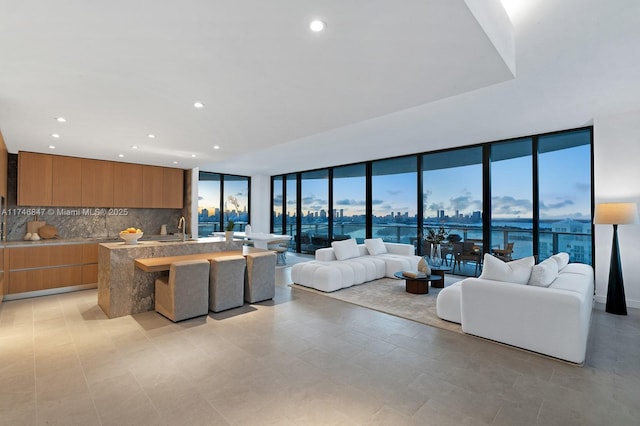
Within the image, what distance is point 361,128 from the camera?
5160 millimetres

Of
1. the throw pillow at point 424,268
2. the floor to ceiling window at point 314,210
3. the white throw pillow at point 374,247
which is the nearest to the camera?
the throw pillow at point 424,268

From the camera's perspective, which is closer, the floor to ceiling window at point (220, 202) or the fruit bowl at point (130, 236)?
the fruit bowl at point (130, 236)

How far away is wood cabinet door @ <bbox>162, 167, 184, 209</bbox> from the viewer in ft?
23.3

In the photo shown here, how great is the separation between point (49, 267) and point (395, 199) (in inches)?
282

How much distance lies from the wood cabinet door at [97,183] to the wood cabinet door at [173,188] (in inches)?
42.2

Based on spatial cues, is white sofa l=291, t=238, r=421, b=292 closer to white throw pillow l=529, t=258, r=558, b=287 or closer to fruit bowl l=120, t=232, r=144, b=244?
fruit bowl l=120, t=232, r=144, b=244

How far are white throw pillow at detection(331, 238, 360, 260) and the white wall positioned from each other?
400 centimetres

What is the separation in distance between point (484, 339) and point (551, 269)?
3.54 ft

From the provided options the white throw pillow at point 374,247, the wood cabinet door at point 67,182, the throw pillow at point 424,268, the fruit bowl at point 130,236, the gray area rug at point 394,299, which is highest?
the wood cabinet door at point 67,182

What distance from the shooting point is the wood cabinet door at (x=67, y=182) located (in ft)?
18.7

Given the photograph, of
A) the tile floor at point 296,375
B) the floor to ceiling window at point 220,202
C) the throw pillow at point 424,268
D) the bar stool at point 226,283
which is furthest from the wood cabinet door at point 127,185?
the throw pillow at point 424,268

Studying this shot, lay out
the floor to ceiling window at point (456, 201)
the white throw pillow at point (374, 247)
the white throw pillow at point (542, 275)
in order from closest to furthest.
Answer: the white throw pillow at point (542, 275) → the floor to ceiling window at point (456, 201) → the white throw pillow at point (374, 247)

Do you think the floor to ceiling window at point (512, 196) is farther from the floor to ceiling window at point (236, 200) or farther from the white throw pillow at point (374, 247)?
the floor to ceiling window at point (236, 200)

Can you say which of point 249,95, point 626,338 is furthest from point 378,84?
point 626,338
